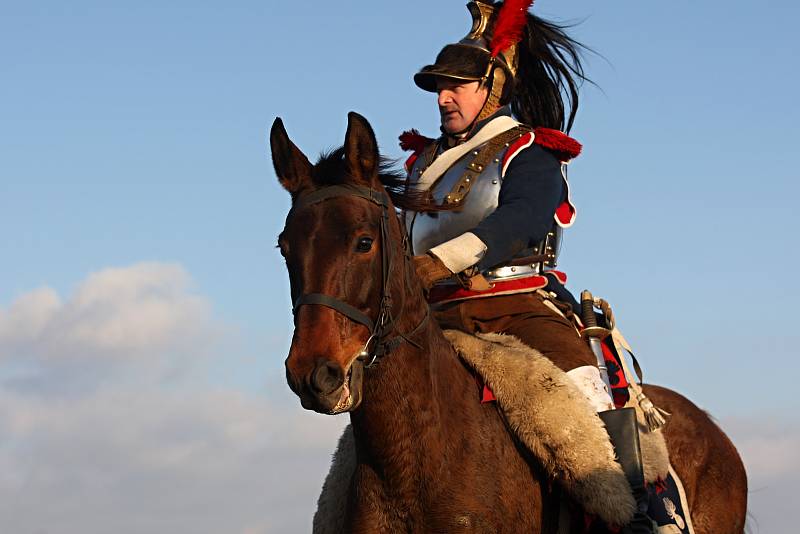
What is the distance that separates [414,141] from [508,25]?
135 centimetres

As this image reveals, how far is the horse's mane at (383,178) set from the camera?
24.0 ft

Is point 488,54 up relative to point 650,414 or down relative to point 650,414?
up

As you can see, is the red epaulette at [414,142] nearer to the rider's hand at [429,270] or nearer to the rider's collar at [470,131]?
the rider's collar at [470,131]

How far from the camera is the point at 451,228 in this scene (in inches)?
361

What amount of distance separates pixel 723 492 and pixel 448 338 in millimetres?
3057

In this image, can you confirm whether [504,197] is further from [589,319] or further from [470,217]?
[589,319]

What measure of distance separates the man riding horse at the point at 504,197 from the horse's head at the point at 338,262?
2.37 feet

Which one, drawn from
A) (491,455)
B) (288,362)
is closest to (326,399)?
(288,362)

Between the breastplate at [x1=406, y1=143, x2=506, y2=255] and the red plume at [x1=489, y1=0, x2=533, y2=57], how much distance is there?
1.20 m

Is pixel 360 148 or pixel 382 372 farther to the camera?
pixel 360 148

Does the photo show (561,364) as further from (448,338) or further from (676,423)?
(676,423)

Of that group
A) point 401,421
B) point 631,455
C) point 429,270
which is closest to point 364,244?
point 429,270

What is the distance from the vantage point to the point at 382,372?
7180mm

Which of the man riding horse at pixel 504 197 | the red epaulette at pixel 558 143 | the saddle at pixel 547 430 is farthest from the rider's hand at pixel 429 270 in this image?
the red epaulette at pixel 558 143
